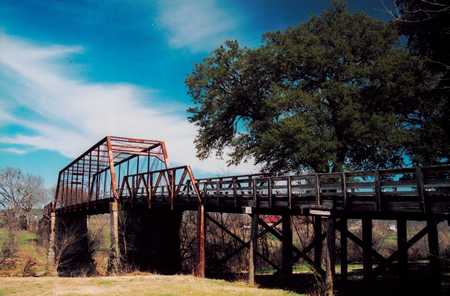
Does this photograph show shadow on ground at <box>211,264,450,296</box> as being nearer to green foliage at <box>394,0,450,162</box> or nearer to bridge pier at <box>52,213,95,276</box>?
green foliage at <box>394,0,450,162</box>

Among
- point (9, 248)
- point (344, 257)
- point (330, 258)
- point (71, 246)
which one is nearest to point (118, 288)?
point (330, 258)

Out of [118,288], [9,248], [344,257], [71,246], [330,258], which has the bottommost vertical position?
[71,246]

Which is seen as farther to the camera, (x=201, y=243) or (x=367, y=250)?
(x=201, y=243)

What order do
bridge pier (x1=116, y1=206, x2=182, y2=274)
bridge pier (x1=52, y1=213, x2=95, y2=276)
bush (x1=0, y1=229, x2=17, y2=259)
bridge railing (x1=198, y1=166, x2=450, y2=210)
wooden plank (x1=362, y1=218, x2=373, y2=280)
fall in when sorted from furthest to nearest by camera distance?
bridge pier (x1=52, y1=213, x2=95, y2=276) → bush (x1=0, y1=229, x2=17, y2=259) → bridge pier (x1=116, y1=206, x2=182, y2=274) → wooden plank (x1=362, y1=218, x2=373, y2=280) → bridge railing (x1=198, y1=166, x2=450, y2=210)

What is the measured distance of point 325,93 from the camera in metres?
24.3

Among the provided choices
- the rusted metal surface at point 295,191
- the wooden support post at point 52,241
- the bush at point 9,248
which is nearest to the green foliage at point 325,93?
the rusted metal surface at point 295,191

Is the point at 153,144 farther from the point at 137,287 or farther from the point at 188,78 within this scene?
the point at 137,287

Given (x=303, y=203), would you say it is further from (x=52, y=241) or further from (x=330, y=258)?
(x=52, y=241)

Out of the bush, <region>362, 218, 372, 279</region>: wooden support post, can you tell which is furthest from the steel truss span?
the bush

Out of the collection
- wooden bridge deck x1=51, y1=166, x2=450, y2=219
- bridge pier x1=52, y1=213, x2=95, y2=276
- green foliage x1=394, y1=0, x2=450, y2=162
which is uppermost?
green foliage x1=394, y1=0, x2=450, y2=162

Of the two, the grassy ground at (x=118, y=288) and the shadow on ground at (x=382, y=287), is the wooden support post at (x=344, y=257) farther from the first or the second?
the grassy ground at (x=118, y=288)

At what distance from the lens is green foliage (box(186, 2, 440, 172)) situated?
22.9 metres

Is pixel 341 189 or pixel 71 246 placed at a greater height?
pixel 341 189

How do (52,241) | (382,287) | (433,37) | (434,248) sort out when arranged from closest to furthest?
(434,248) → (433,37) → (382,287) → (52,241)
